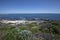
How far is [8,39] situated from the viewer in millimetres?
3590

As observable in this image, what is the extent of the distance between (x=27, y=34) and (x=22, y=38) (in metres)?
0.19

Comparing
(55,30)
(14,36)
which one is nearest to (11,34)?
(14,36)

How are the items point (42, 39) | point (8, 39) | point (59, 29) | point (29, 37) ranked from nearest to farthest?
point (8, 39) → point (29, 37) → point (42, 39) → point (59, 29)

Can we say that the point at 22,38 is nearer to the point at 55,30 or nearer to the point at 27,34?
the point at 27,34

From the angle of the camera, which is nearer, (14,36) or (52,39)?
(14,36)

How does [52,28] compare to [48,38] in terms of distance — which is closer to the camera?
[48,38]

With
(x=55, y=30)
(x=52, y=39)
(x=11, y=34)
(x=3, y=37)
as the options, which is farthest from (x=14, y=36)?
(x=55, y=30)

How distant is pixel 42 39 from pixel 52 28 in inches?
119

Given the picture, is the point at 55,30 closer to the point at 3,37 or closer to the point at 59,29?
the point at 59,29

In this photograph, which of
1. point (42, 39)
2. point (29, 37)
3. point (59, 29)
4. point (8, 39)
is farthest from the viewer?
point (59, 29)

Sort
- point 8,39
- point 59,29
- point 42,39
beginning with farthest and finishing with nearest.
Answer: point 59,29 < point 42,39 < point 8,39

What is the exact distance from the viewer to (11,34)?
367cm

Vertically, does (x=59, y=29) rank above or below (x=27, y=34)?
below

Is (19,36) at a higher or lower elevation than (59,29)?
higher
